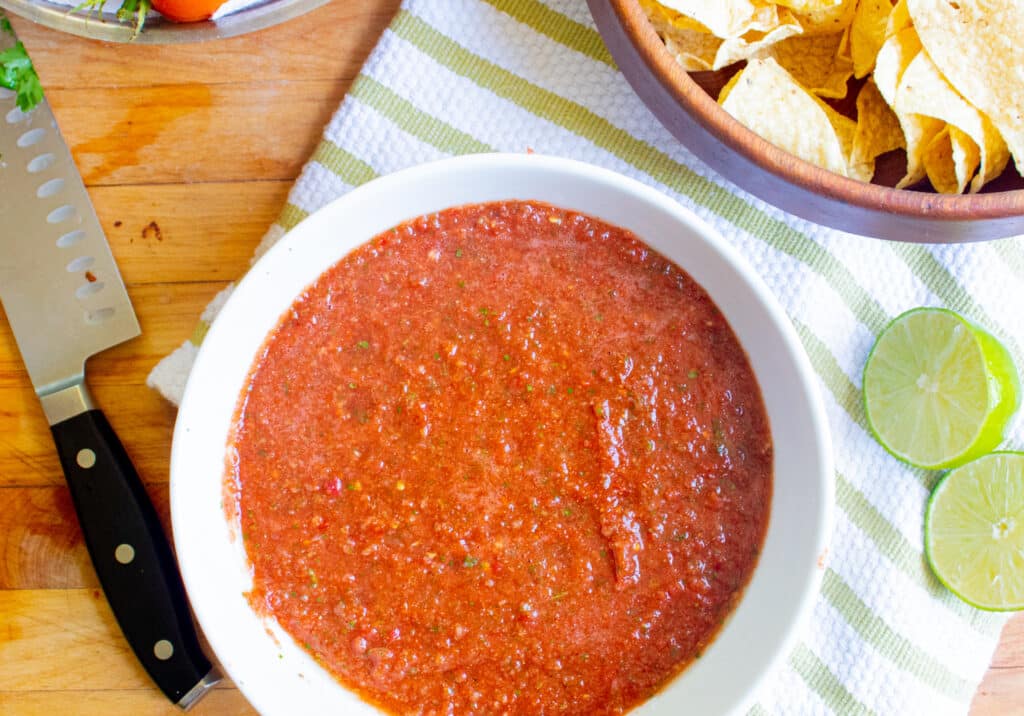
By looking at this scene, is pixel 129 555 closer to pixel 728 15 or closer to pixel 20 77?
pixel 20 77

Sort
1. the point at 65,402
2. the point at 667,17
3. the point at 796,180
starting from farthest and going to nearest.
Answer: the point at 65,402 < the point at 667,17 < the point at 796,180

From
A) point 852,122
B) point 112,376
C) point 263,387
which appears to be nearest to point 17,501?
point 112,376

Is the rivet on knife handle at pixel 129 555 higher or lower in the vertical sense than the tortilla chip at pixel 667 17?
lower

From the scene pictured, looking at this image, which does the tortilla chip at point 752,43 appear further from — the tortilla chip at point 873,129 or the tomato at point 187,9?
the tomato at point 187,9

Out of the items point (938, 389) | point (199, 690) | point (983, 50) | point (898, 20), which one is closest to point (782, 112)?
point (898, 20)

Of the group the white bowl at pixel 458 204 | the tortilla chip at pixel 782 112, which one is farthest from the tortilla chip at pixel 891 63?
the white bowl at pixel 458 204

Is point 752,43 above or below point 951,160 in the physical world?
above

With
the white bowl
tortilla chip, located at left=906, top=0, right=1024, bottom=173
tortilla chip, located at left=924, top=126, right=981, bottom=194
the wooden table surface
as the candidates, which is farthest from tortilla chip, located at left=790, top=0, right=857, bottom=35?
the wooden table surface

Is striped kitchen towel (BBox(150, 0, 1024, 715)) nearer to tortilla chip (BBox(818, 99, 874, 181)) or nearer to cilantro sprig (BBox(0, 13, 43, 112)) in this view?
tortilla chip (BBox(818, 99, 874, 181))
